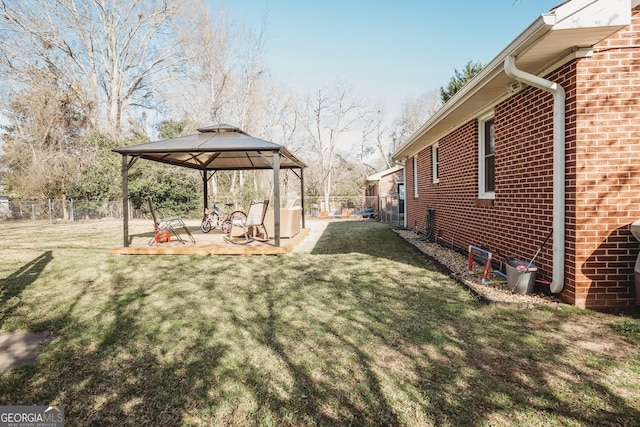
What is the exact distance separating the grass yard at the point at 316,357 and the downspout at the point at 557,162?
1.66 feet

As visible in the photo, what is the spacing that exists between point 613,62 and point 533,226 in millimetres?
1934

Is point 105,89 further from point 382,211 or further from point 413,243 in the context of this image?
point 413,243

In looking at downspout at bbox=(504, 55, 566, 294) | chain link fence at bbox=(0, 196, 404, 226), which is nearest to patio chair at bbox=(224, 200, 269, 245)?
downspout at bbox=(504, 55, 566, 294)

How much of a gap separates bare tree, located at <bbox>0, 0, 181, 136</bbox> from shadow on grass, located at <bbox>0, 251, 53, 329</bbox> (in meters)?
18.6

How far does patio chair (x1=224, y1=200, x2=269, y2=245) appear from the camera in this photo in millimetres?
8305

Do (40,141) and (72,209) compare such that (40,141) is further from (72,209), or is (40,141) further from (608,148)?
(608,148)

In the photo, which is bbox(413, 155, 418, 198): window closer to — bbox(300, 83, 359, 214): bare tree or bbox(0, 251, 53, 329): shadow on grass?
bbox(0, 251, 53, 329): shadow on grass

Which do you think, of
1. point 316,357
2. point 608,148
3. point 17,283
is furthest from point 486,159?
point 17,283

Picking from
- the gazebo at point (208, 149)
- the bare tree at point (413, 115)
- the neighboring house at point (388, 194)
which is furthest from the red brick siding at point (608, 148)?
the bare tree at point (413, 115)

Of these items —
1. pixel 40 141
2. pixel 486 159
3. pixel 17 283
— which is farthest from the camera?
pixel 40 141

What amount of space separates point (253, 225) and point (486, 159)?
5.31m

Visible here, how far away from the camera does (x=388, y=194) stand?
2200 centimetres

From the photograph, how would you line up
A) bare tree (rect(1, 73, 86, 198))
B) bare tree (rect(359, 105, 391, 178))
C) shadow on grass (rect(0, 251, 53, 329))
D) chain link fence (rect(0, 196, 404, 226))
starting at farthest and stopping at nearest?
bare tree (rect(359, 105, 391, 178))
bare tree (rect(1, 73, 86, 198))
chain link fence (rect(0, 196, 404, 226))
shadow on grass (rect(0, 251, 53, 329))

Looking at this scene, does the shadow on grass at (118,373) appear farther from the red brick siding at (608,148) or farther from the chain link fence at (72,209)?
the chain link fence at (72,209)
